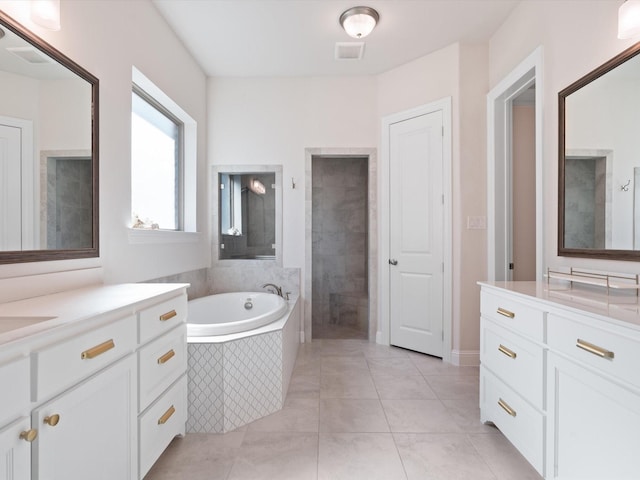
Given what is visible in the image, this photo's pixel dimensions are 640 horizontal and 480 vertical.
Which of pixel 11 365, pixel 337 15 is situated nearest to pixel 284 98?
pixel 337 15

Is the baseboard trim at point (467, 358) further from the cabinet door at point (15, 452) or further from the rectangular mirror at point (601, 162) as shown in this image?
the cabinet door at point (15, 452)

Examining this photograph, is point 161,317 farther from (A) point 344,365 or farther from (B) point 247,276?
(B) point 247,276

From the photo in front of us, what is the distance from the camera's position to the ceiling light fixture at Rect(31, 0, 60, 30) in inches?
50.0

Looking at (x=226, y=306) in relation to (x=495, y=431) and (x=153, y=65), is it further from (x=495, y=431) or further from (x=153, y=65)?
(x=495, y=431)

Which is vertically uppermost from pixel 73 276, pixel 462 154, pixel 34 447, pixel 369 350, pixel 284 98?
pixel 284 98

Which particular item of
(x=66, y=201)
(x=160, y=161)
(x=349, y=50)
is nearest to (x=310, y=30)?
(x=349, y=50)

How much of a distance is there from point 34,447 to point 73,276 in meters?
0.91

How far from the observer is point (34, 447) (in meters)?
0.82

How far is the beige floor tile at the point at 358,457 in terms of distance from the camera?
57.7 inches

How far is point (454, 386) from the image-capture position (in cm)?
235

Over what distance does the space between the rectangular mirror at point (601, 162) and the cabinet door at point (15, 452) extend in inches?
86.9

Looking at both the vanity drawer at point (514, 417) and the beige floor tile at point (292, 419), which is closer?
the vanity drawer at point (514, 417)

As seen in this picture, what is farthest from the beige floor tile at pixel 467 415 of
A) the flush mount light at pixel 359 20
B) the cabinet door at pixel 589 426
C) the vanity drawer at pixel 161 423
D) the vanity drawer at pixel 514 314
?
the flush mount light at pixel 359 20

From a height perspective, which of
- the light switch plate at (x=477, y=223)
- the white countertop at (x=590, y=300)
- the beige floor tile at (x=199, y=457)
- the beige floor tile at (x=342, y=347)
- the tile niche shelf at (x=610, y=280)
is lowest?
the beige floor tile at (x=342, y=347)
